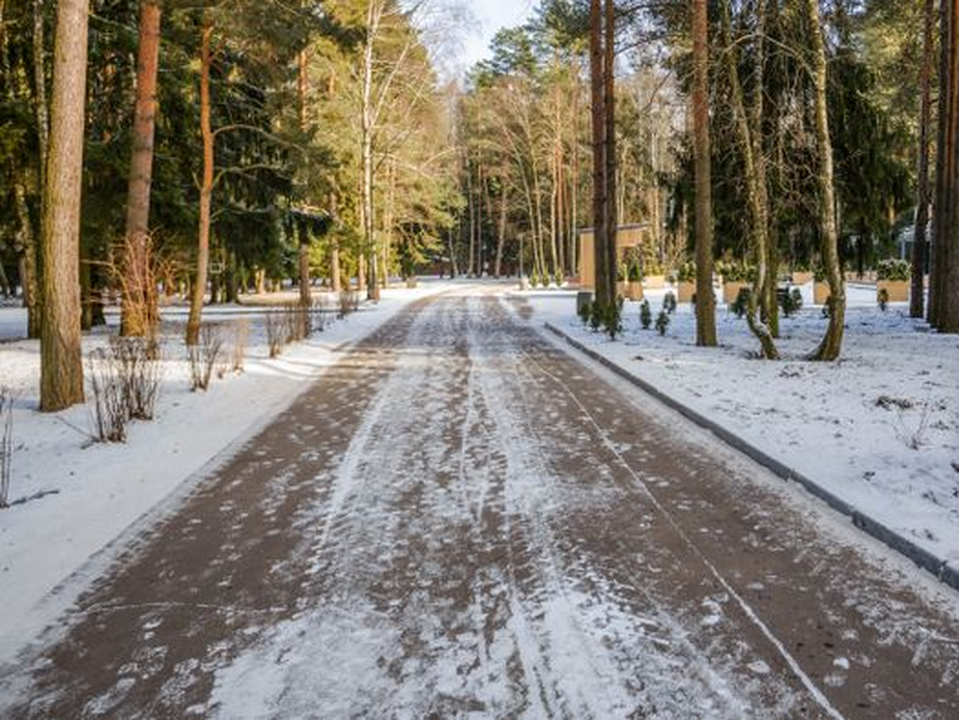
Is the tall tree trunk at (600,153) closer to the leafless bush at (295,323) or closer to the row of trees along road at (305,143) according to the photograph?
the row of trees along road at (305,143)

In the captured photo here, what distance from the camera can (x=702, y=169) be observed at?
47.5 ft

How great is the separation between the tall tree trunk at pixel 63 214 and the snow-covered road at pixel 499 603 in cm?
332

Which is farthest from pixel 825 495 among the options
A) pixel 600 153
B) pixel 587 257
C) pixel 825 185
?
pixel 587 257

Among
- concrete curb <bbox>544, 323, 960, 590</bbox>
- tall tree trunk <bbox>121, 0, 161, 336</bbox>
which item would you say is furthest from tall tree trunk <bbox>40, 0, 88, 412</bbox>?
concrete curb <bbox>544, 323, 960, 590</bbox>

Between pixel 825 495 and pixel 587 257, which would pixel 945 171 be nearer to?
pixel 825 495

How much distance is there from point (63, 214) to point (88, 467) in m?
3.61

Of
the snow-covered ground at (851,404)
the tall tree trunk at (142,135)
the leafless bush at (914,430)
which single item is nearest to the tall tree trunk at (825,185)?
the snow-covered ground at (851,404)

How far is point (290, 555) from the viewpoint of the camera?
4699mm

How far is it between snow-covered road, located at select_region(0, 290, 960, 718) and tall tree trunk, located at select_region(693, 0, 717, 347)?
8.55 m

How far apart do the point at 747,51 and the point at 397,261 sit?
49.1 meters

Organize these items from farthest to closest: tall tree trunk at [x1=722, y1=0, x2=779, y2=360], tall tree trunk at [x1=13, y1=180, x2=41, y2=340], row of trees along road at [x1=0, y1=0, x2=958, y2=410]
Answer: tall tree trunk at [x1=13, y1=180, x2=41, y2=340] → tall tree trunk at [x1=722, y1=0, x2=779, y2=360] → row of trees along road at [x1=0, y1=0, x2=958, y2=410]

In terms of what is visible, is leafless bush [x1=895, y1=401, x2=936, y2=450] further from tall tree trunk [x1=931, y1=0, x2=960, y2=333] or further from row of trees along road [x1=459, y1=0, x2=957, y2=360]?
tall tree trunk [x1=931, y1=0, x2=960, y2=333]

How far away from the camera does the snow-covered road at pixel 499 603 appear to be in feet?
10.2

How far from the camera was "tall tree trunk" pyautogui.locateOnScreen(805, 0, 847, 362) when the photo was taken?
1152 centimetres
